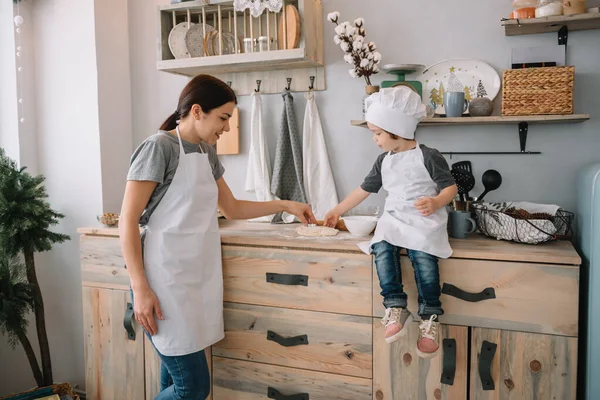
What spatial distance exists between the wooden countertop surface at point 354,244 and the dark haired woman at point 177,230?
0.27 meters

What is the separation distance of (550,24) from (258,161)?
1.35 metres

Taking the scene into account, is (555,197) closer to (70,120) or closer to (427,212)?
(427,212)

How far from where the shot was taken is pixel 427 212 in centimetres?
172

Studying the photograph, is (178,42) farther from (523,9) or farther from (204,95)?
(523,9)

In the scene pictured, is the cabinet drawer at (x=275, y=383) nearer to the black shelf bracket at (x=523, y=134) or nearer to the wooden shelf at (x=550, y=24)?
the black shelf bracket at (x=523, y=134)

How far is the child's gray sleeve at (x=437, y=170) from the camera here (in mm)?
1776

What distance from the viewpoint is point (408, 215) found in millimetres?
1803

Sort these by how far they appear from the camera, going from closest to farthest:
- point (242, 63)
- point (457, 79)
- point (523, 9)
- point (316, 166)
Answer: point (523, 9), point (457, 79), point (242, 63), point (316, 166)

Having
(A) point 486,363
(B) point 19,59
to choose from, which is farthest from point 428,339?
(B) point 19,59

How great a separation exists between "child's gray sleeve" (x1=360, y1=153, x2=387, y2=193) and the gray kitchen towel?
46 cm

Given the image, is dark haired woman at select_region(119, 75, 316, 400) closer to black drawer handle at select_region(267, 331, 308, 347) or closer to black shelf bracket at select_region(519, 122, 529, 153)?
black drawer handle at select_region(267, 331, 308, 347)

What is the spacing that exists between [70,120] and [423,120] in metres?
→ 1.72

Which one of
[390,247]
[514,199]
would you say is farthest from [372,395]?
[514,199]

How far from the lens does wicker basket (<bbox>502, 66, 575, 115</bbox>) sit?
1908 millimetres
